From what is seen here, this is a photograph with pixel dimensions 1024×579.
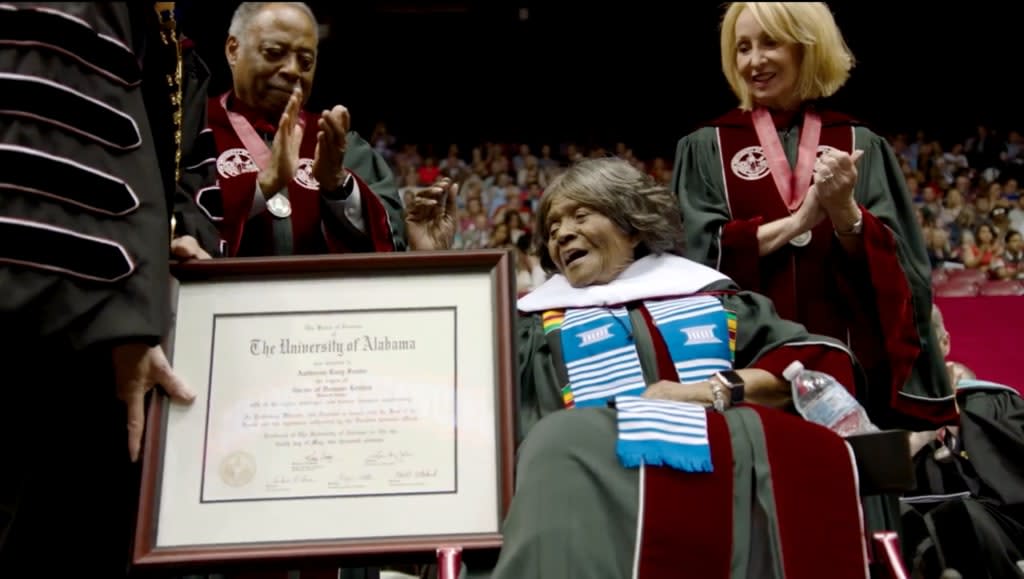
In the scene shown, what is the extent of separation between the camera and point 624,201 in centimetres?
298

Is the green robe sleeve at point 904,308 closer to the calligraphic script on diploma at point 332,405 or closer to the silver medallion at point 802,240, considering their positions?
the silver medallion at point 802,240

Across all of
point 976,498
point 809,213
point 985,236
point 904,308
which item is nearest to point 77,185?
point 809,213

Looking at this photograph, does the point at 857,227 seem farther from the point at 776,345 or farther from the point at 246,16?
the point at 246,16

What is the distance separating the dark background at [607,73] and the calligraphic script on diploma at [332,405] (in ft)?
39.6

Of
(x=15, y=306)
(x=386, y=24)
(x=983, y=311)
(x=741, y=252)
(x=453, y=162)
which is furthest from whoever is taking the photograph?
(x=386, y=24)

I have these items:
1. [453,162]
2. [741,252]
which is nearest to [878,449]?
[741,252]

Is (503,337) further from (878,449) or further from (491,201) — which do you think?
(491,201)

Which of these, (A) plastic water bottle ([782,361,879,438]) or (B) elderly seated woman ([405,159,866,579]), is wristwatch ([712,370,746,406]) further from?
(A) plastic water bottle ([782,361,879,438])

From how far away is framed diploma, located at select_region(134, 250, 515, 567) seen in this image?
1.88 metres

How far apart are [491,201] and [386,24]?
152 inches

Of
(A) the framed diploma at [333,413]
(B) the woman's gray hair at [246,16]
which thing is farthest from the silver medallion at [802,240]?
(B) the woman's gray hair at [246,16]

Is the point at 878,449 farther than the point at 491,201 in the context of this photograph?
No

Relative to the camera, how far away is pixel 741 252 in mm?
3020

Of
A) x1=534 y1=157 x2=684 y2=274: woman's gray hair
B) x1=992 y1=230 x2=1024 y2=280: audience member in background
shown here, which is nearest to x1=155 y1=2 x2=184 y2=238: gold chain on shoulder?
x1=534 y1=157 x2=684 y2=274: woman's gray hair
